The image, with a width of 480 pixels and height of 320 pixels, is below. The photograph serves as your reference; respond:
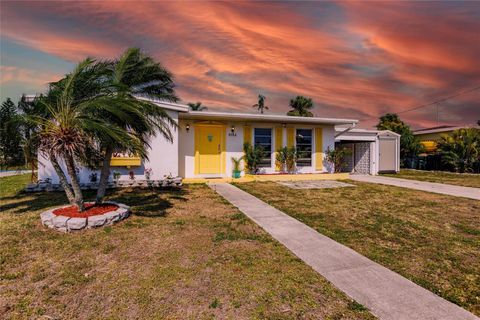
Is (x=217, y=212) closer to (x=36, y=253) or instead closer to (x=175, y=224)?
(x=175, y=224)

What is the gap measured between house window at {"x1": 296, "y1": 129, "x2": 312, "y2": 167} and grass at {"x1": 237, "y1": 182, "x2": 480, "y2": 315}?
4.20 meters

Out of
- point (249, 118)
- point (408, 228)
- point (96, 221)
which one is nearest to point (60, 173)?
point (96, 221)

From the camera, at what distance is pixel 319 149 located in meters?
14.0

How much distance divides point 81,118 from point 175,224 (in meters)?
2.76

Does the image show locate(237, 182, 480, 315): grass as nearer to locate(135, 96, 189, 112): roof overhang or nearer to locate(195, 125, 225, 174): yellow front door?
locate(195, 125, 225, 174): yellow front door

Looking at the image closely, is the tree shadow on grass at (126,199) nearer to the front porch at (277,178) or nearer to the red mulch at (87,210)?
the red mulch at (87,210)

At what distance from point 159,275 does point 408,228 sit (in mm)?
4989

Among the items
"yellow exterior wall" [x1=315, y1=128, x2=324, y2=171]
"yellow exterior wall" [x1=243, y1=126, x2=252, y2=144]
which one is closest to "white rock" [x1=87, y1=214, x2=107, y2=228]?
"yellow exterior wall" [x1=243, y1=126, x2=252, y2=144]

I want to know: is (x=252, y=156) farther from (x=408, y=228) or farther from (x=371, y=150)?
(x=371, y=150)

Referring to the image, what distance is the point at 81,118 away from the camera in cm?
485

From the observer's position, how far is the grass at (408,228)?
3288mm

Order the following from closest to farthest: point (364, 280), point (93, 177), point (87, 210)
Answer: point (364, 280) → point (87, 210) → point (93, 177)

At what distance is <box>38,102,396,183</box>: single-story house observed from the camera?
10.2 metres

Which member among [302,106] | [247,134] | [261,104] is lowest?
[247,134]
